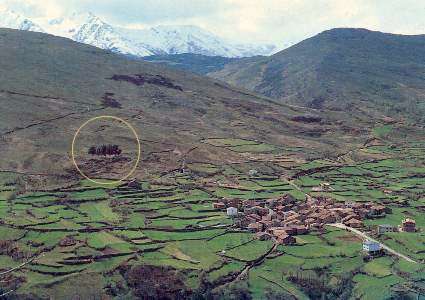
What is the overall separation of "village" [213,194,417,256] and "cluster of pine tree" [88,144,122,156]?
112 feet

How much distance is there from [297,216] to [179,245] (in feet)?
69.3

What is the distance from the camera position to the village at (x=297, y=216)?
84.6 meters

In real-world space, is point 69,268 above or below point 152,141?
below

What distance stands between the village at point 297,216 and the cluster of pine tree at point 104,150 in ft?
112

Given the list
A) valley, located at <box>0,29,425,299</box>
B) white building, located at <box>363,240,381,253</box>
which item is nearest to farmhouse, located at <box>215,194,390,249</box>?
valley, located at <box>0,29,425,299</box>

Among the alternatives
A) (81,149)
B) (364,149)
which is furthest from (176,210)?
(364,149)

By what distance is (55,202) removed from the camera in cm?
9381

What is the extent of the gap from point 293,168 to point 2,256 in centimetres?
6748

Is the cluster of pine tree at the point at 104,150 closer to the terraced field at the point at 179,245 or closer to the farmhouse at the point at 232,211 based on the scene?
the terraced field at the point at 179,245

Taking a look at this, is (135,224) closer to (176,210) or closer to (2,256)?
(176,210)

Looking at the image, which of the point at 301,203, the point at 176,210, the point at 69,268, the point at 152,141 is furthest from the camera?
the point at 152,141

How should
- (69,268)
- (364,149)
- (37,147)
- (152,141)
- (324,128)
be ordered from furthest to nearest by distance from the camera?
(324,128) → (364,149) → (152,141) → (37,147) → (69,268)

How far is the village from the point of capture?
277ft

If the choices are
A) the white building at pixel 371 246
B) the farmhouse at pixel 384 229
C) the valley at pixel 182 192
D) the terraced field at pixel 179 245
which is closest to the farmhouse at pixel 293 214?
the valley at pixel 182 192
